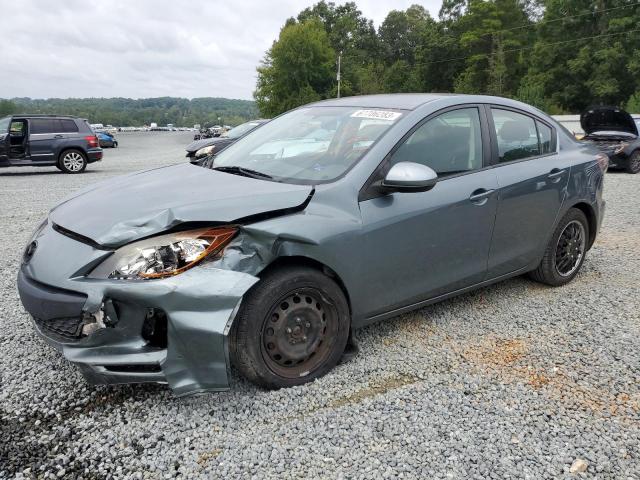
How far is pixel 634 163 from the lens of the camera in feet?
42.8

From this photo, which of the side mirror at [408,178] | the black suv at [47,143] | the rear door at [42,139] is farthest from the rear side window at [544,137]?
the rear door at [42,139]

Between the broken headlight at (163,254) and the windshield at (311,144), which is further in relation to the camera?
the windshield at (311,144)

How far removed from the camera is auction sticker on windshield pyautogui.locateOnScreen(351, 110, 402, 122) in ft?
11.0

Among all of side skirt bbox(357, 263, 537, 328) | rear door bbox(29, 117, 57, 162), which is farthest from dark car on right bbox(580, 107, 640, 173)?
rear door bbox(29, 117, 57, 162)

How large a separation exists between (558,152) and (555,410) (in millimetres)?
2314

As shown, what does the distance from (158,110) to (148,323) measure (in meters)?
155

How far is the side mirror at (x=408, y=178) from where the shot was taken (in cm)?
292

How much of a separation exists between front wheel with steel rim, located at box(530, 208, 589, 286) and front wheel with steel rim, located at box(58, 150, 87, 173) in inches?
523

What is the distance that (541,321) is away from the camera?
12.5ft

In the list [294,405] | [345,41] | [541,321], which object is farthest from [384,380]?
[345,41]

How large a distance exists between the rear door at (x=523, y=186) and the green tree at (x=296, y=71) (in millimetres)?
68504

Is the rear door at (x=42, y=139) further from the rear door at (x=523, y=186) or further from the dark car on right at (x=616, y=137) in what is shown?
the dark car on right at (x=616, y=137)

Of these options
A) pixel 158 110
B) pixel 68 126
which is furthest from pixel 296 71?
pixel 158 110

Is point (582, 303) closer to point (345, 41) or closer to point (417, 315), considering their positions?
point (417, 315)
